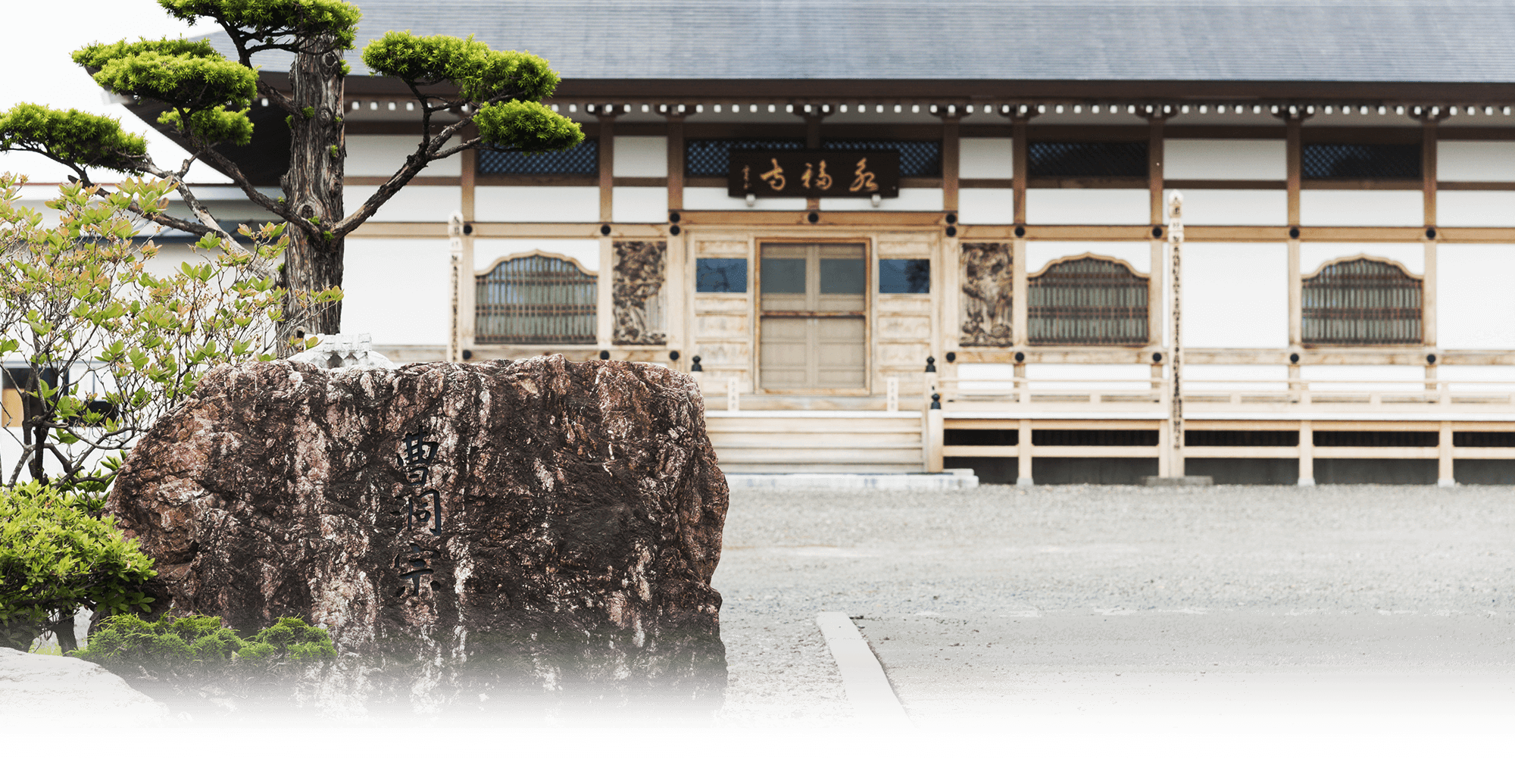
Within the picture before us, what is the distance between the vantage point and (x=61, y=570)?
378 centimetres

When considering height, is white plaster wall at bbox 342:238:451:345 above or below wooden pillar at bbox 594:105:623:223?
below

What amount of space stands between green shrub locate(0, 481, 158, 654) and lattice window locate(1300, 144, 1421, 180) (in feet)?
49.3

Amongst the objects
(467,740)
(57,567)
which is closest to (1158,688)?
(467,740)

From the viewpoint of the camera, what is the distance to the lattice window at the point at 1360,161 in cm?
1484

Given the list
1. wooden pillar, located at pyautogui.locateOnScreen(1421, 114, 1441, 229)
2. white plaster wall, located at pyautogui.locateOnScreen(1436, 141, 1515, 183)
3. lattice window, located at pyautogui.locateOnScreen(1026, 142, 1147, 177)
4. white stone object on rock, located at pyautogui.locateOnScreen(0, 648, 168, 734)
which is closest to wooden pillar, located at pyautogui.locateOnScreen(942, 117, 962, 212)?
lattice window, located at pyautogui.locateOnScreen(1026, 142, 1147, 177)

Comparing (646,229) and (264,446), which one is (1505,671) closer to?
(264,446)

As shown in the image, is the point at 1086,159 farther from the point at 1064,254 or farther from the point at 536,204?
the point at 536,204

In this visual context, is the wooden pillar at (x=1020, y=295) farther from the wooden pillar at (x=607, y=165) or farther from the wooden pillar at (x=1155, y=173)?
the wooden pillar at (x=607, y=165)

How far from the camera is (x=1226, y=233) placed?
48.4ft

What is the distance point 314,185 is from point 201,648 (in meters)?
3.04

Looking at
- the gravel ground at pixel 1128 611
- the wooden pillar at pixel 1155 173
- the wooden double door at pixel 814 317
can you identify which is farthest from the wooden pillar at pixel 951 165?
the gravel ground at pixel 1128 611

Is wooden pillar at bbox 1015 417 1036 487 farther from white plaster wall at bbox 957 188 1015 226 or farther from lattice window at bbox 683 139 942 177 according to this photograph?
lattice window at bbox 683 139 942 177

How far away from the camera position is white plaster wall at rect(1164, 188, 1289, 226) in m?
14.8

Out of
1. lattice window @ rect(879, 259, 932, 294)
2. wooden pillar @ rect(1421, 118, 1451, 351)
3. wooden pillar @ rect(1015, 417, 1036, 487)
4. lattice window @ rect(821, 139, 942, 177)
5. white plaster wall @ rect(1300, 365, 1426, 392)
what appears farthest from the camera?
lattice window @ rect(879, 259, 932, 294)
